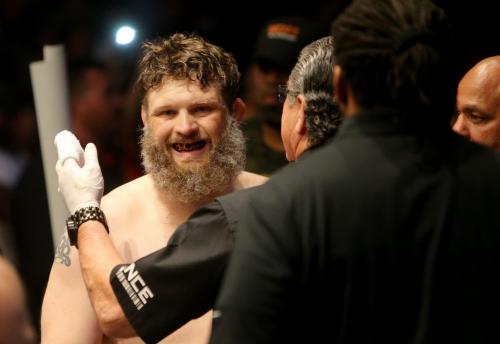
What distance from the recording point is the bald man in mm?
3207

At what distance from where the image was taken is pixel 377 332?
Answer: 181 cm

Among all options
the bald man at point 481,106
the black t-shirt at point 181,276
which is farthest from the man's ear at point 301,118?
the bald man at point 481,106

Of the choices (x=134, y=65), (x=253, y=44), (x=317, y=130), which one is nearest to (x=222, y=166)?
(x=317, y=130)

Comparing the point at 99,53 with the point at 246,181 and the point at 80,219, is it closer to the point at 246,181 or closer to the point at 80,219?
the point at 246,181

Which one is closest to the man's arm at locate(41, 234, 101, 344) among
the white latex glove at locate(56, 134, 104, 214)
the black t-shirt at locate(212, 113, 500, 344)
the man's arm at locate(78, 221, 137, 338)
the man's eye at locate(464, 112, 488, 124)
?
the white latex glove at locate(56, 134, 104, 214)

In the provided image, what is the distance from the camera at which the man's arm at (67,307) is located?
2.79 meters

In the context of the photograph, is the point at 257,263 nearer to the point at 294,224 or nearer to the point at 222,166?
the point at 294,224

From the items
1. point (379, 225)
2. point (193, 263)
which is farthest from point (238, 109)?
point (379, 225)

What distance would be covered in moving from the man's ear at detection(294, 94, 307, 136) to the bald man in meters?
1.12

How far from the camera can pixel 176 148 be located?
299 centimetres

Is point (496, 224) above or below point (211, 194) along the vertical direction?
below

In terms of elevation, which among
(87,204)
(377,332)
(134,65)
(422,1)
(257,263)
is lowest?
(377,332)

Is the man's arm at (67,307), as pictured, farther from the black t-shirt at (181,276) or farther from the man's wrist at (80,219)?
the black t-shirt at (181,276)

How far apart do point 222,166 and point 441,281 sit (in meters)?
1.24
